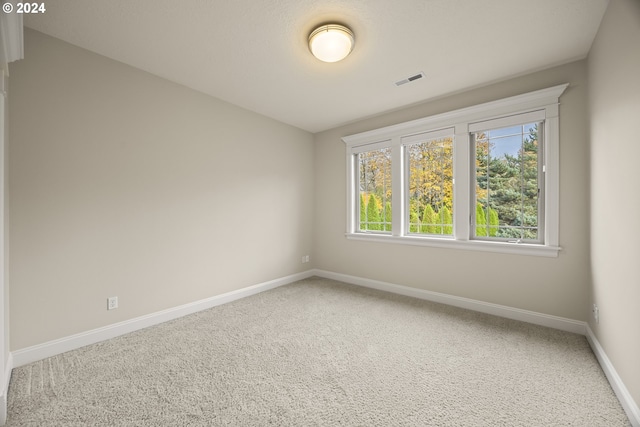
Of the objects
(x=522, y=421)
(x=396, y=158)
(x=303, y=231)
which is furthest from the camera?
(x=303, y=231)

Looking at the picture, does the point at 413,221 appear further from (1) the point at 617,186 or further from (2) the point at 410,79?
(1) the point at 617,186

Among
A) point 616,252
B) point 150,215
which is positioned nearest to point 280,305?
point 150,215

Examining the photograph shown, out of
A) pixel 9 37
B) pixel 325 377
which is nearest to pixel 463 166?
pixel 325 377

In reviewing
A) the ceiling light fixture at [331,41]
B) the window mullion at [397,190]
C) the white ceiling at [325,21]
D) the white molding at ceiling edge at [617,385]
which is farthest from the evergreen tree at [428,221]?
the ceiling light fixture at [331,41]

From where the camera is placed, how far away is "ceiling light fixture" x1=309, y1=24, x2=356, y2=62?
80.6 inches

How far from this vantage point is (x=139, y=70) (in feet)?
8.83

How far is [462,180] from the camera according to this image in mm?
3201

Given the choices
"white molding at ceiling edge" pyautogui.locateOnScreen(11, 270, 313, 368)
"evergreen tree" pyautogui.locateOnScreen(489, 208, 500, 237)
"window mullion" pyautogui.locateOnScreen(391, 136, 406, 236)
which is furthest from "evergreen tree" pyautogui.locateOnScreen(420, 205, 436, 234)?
"white molding at ceiling edge" pyautogui.locateOnScreen(11, 270, 313, 368)

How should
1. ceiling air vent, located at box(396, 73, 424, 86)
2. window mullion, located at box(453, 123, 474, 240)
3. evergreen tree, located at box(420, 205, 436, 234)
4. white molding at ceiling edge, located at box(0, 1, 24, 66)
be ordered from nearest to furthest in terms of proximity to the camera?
1. white molding at ceiling edge, located at box(0, 1, 24, 66)
2. ceiling air vent, located at box(396, 73, 424, 86)
3. window mullion, located at box(453, 123, 474, 240)
4. evergreen tree, located at box(420, 205, 436, 234)

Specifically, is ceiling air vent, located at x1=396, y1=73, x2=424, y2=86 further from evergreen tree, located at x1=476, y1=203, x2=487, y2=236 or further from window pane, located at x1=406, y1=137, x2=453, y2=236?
evergreen tree, located at x1=476, y1=203, x2=487, y2=236

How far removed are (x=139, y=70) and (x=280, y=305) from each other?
3.00 m

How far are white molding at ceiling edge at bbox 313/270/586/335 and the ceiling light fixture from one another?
296 centimetres

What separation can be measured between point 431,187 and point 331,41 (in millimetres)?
2271

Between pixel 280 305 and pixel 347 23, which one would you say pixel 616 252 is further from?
pixel 280 305
